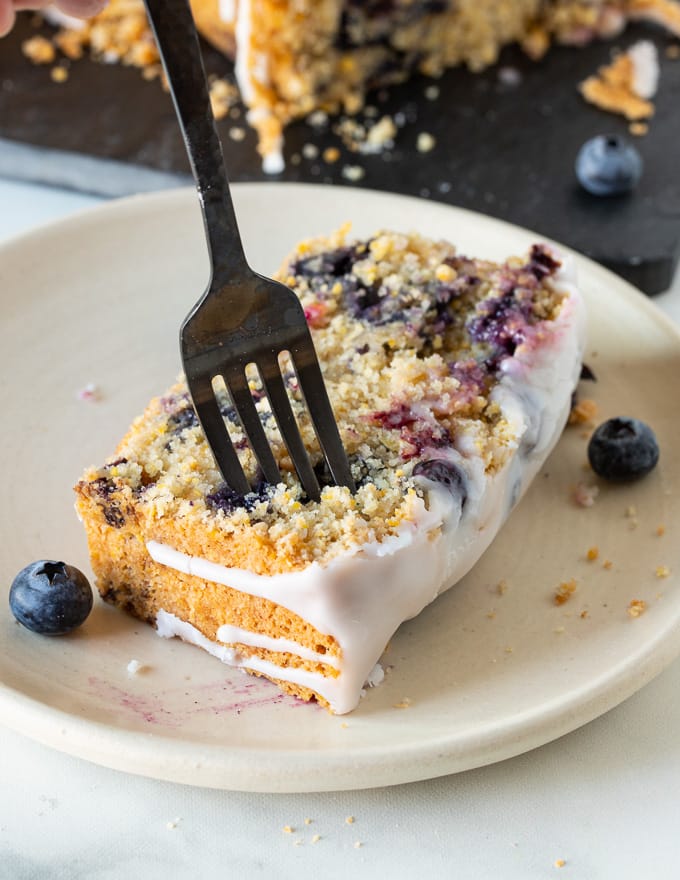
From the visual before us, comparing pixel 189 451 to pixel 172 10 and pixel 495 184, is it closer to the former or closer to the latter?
pixel 172 10

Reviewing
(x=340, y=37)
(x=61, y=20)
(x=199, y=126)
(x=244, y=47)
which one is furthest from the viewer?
(x=61, y=20)

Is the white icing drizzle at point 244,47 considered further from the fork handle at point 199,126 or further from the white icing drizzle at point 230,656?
the white icing drizzle at point 230,656

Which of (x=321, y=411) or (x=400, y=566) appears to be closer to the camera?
(x=400, y=566)

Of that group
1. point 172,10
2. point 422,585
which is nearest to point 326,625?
point 422,585

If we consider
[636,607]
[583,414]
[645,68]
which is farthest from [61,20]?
[636,607]

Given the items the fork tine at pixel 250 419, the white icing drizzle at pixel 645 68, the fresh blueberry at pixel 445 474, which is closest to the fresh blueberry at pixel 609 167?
the white icing drizzle at pixel 645 68

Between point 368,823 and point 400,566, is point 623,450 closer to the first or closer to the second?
point 400,566
